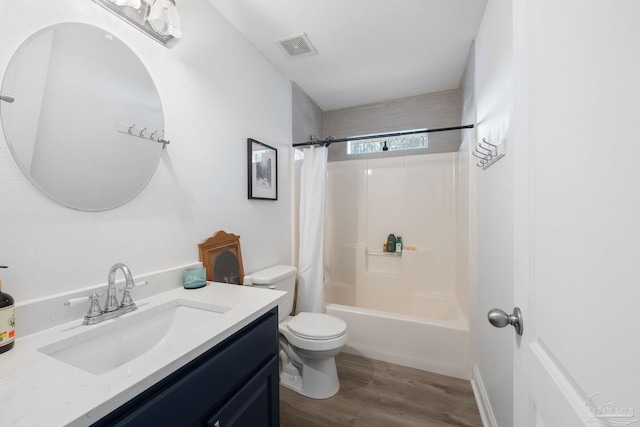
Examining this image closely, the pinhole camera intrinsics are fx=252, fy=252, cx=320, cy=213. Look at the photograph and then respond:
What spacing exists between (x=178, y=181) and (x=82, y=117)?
43 centimetres

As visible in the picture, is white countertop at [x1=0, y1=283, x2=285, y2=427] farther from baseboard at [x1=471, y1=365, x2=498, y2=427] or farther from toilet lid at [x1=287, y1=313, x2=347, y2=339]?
baseboard at [x1=471, y1=365, x2=498, y2=427]

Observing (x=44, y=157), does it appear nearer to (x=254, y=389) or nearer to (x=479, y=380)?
(x=254, y=389)

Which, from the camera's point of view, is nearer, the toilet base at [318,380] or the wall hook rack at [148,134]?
the wall hook rack at [148,134]

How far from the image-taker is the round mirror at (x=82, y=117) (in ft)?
2.63

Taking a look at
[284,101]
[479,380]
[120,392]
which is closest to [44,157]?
[120,392]

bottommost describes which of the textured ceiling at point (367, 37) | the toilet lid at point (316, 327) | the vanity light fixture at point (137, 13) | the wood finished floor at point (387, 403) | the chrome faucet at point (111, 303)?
the wood finished floor at point (387, 403)

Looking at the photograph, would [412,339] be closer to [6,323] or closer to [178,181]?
[178,181]

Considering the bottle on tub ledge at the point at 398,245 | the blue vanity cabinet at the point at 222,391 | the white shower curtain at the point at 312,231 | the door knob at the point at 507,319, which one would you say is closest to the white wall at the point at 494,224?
the door knob at the point at 507,319

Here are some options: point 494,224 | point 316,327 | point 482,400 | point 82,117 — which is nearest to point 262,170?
point 82,117

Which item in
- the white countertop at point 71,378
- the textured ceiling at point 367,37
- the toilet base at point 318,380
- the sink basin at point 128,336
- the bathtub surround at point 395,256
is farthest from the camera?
the bathtub surround at point 395,256

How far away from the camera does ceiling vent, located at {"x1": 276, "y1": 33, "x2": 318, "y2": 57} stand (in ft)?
5.85

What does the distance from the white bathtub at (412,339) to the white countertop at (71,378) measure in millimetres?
1464

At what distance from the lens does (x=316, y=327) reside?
1697 mm

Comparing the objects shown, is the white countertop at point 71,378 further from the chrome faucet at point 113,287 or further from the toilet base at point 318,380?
the toilet base at point 318,380
